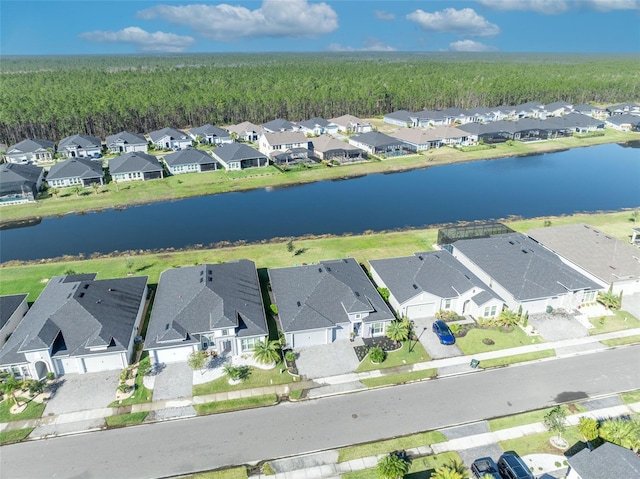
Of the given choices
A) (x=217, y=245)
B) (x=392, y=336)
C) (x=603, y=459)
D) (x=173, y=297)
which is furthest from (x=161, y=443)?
(x=217, y=245)

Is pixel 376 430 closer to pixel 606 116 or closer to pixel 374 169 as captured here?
pixel 374 169

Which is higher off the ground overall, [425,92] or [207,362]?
[425,92]

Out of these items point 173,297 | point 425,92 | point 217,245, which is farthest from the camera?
point 425,92

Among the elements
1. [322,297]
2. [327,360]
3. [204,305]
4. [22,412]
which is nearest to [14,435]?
[22,412]

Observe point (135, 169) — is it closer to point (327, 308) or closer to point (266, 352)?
point (327, 308)

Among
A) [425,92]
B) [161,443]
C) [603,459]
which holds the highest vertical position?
[425,92]

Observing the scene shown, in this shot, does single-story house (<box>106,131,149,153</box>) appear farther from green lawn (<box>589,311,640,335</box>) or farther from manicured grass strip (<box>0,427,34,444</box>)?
green lawn (<box>589,311,640,335</box>)
